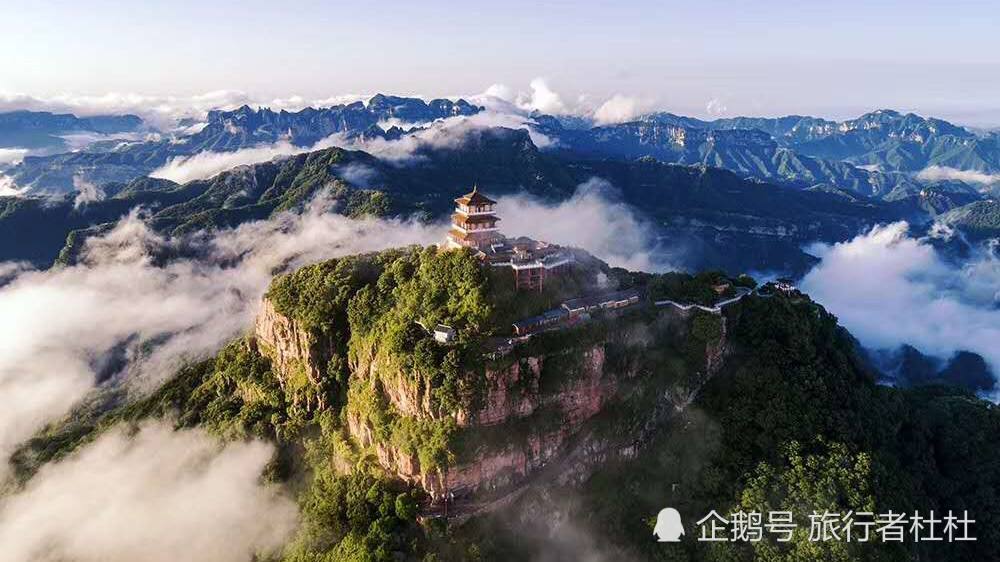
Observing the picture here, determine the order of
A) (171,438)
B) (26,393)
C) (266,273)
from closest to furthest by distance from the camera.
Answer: (171,438) → (26,393) → (266,273)

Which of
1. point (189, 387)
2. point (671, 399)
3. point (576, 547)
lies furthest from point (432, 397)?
point (189, 387)

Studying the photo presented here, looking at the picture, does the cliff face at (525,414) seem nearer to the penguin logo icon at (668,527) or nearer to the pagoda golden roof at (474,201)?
the penguin logo icon at (668,527)

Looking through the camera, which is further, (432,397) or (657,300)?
(657,300)

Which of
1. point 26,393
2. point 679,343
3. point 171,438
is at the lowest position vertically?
point 26,393

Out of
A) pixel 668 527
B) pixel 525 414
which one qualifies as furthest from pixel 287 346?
pixel 668 527

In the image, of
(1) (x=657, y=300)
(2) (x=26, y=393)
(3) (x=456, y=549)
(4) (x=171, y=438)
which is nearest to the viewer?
(3) (x=456, y=549)

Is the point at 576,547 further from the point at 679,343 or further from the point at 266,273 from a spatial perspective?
the point at 266,273

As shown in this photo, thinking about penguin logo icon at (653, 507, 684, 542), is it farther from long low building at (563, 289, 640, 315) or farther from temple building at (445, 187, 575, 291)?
temple building at (445, 187, 575, 291)
